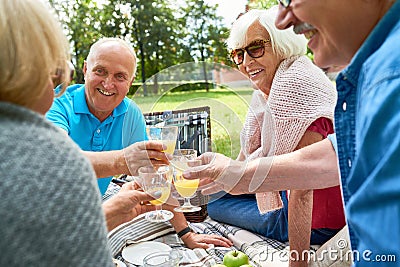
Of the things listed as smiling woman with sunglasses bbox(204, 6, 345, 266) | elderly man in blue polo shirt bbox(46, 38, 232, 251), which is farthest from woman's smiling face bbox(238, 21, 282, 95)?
elderly man in blue polo shirt bbox(46, 38, 232, 251)

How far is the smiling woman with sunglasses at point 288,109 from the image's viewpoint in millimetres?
1696

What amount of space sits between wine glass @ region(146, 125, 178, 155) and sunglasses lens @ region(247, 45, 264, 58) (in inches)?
26.6

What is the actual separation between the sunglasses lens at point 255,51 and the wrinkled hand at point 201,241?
79 cm

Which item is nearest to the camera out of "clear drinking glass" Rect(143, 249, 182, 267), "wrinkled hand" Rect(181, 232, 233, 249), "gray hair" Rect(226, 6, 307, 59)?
"clear drinking glass" Rect(143, 249, 182, 267)

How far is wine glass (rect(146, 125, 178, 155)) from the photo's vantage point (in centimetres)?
134

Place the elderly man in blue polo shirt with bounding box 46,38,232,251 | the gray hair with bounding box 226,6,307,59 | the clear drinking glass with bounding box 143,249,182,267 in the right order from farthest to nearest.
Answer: the elderly man in blue polo shirt with bounding box 46,38,232,251 < the gray hair with bounding box 226,6,307,59 < the clear drinking glass with bounding box 143,249,182,267

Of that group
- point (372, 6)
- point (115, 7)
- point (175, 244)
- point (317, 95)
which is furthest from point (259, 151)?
point (115, 7)

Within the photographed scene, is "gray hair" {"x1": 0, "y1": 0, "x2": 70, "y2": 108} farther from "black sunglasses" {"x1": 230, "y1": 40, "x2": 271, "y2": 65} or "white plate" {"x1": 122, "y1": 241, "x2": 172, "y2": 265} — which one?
"black sunglasses" {"x1": 230, "y1": 40, "x2": 271, "y2": 65}

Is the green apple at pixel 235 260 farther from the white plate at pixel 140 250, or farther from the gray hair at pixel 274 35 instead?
the gray hair at pixel 274 35

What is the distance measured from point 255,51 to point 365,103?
45.3 inches

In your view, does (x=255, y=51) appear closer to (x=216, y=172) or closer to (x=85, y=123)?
(x=216, y=172)

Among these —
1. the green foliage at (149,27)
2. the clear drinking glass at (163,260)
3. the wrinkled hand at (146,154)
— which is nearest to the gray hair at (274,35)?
the wrinkled hand at (146,154)

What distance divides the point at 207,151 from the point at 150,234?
0.46 m

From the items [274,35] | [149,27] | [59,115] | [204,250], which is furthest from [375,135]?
[149,27]
